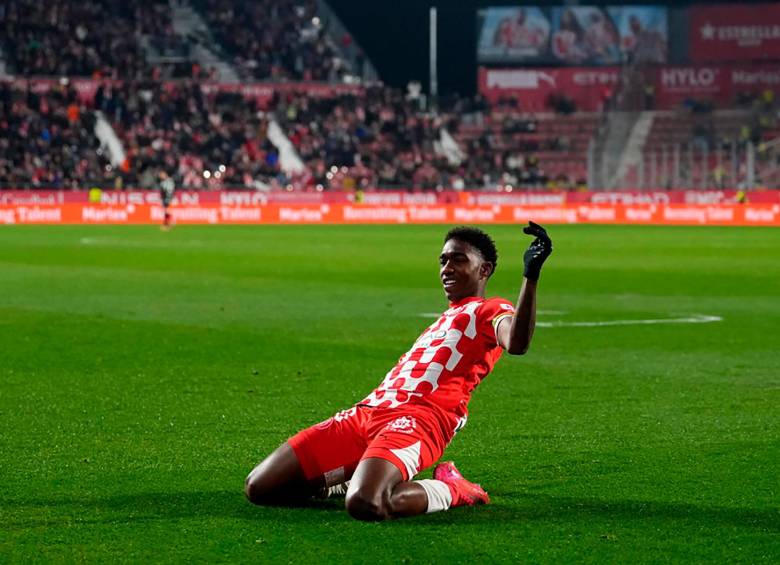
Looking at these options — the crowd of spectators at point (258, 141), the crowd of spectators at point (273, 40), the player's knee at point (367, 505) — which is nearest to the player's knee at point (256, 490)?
the player's knee at point (367, 505)

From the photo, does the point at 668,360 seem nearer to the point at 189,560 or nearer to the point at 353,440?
the point at 353,440

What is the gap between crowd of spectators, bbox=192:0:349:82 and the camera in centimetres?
6386

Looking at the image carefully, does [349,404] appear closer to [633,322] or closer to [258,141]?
[633,322]

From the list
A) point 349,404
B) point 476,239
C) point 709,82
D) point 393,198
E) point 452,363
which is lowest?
point 393,198

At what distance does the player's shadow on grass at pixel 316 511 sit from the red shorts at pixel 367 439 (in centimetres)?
20

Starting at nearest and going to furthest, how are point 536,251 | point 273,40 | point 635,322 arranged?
1. point 536,251
2. point 635,322
3. point 273,40

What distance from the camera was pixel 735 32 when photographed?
2813 inches

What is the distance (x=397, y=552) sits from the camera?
5.82m

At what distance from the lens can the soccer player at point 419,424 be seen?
6.44 meters

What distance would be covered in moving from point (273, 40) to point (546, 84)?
14.3 metres

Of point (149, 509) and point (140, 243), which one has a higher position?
point (149, 509)

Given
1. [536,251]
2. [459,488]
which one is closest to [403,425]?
[459,488]

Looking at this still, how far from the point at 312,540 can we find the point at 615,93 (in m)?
64.3

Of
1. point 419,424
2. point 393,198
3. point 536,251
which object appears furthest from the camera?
point 393,198
